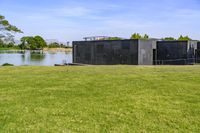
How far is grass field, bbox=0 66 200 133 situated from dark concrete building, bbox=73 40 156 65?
54.0ft

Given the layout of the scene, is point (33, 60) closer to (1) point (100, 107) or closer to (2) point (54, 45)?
(1) point (100, 107)

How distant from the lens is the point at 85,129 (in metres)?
3.74

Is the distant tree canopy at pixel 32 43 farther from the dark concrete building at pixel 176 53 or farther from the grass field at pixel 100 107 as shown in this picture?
the grass field at pixel 100 107

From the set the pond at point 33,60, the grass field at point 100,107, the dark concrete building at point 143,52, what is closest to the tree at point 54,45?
A: the pond at point 33,60

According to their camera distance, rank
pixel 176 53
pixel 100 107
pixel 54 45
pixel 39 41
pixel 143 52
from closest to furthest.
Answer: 1. pixel 100 107
2. pixel 143 52
3. pixel 176 53
4. pixel 39 41
5. pixel 54 45

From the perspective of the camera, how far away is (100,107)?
484 cm

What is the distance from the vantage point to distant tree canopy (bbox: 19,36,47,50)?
10155 cm

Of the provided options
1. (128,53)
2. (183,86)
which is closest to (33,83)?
(183,86)

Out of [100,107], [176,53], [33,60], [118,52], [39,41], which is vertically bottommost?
[100,107]

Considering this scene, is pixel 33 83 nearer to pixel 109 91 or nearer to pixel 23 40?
pixel 109 91

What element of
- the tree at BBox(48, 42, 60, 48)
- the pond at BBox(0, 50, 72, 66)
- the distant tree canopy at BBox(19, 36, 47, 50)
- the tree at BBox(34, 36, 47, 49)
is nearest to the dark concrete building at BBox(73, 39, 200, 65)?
the pond at BBox(0, 50, 72, 66)

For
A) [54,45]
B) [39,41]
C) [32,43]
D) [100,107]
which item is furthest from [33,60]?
[54,45]

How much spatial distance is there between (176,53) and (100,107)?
21750 millimetres

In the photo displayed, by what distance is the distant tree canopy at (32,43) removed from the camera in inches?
3998
